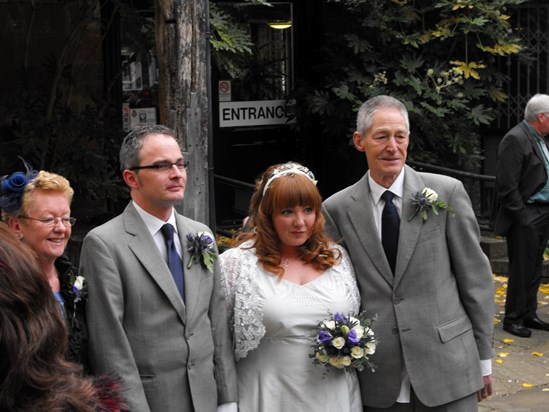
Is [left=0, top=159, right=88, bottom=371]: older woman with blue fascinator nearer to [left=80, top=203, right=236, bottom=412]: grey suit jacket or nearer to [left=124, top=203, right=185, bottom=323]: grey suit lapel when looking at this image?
[left=80, top=203, right=236, bottom=412]: grey suit jacket

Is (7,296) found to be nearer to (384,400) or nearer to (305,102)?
(384,400)

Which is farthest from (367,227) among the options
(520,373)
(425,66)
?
(425,66)

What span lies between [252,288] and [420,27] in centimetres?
814

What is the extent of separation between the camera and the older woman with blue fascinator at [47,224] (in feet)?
12.7

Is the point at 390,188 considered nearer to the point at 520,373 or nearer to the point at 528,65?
the point at 520,373

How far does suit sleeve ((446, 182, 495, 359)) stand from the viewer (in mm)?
4555

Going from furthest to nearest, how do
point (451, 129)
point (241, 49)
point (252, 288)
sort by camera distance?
point (451, 129)
point (241, 49)
point (252, 288)

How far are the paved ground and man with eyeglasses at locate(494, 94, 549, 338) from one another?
191 millimetres

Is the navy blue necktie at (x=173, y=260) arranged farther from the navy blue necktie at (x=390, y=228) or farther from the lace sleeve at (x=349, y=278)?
the navy blue necktie at (x=390, y=228)

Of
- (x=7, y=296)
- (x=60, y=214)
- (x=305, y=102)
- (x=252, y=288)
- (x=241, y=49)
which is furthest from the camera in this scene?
(x=305, y=102)

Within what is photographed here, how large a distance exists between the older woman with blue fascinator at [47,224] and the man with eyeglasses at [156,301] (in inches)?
2.9

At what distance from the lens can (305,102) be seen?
41.2 feet

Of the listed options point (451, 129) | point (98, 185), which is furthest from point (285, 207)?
point (451, 129)

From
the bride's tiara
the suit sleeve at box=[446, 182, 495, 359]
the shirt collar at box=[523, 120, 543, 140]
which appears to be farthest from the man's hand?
the shirt collar at box=[523, 120, 543, 140]
